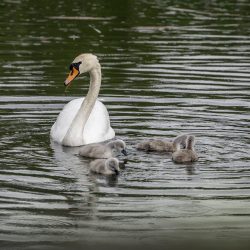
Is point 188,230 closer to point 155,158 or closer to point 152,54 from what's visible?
point 155,158

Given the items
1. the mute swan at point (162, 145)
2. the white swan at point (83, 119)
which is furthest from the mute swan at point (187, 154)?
the white swan at point (83, 119)

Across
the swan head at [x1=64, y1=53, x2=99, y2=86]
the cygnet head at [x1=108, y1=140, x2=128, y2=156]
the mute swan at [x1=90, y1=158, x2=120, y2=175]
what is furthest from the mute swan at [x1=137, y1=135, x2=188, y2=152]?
the swan head at [x1=64, y1=53, x2=99, y2=86]

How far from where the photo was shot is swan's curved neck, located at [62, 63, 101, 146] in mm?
13188

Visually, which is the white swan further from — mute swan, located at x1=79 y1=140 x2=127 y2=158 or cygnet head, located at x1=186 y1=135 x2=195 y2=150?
cygnet head, located at x1=186 y1=135 x2=195 y2=150

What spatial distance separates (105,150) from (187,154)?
104 centimetres

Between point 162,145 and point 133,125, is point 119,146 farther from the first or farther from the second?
point 133,125

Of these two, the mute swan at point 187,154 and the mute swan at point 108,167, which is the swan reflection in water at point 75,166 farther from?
the mute swan at point 187,154

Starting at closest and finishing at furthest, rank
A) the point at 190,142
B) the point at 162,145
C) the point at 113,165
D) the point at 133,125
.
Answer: the point at 113,165
the point at 190,142
the point at 162,145
the point at 133,125

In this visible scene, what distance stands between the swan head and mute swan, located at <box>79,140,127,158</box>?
1.45m

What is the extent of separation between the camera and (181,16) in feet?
82.0

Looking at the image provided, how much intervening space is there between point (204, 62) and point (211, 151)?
6.60m

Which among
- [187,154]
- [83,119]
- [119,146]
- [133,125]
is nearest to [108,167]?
[119,146]

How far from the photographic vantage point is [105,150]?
39.9 feet

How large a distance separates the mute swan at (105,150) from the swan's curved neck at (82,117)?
0.82 meters
